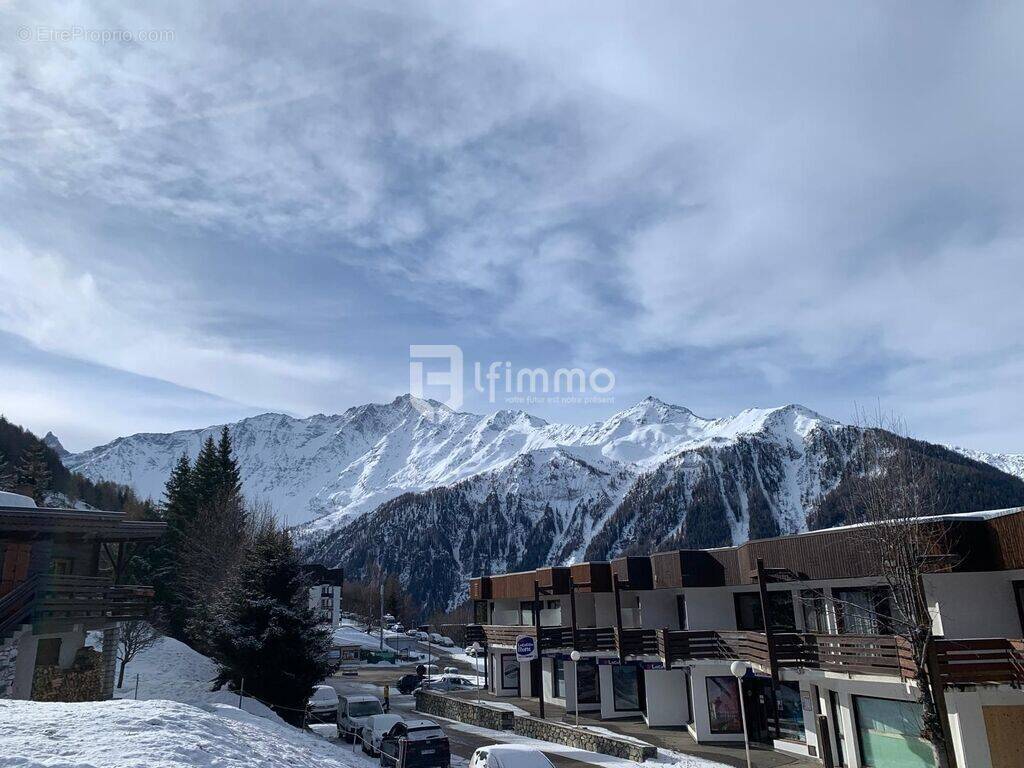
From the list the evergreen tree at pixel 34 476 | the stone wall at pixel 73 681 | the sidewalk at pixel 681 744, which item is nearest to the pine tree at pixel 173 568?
the evergreen tree at pixel 34 476

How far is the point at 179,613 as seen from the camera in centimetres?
5322

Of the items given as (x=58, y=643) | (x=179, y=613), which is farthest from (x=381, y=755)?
(x=179, y=613)

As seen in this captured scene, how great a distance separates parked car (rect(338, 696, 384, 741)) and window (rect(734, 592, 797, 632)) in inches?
644

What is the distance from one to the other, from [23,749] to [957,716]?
20.4 metres

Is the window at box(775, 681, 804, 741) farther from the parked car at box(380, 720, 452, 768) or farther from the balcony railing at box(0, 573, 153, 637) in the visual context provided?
the balcony railing at box(0, 573, 153, 637)

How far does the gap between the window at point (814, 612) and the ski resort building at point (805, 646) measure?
0.18ft

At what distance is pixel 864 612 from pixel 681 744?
9.09 m

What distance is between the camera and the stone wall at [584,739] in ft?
80.9

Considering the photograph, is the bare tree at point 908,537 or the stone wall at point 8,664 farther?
the stone wall at point 8,664

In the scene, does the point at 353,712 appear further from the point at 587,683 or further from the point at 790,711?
the point at 790,711

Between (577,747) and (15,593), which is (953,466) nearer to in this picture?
(577,747)

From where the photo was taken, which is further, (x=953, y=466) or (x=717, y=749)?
(x=953, y=466)

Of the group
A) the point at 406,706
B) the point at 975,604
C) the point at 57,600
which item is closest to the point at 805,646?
the point at 975,604

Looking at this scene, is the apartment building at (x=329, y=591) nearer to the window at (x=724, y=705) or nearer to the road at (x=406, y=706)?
A: the road at (x=406, y=706)
